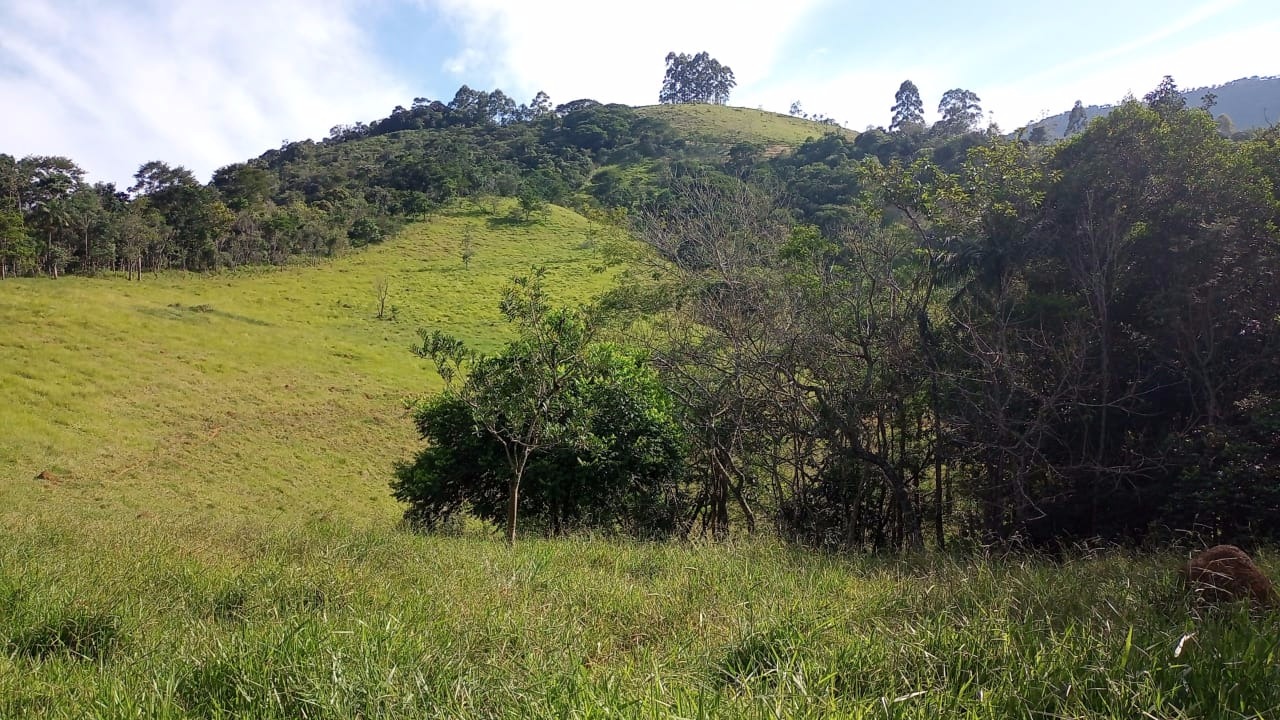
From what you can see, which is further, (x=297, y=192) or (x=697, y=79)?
(x=697, y=79)

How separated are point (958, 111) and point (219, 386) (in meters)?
79.5

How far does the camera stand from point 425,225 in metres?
61.4

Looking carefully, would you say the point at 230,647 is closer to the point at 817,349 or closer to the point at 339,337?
the point at 817,349

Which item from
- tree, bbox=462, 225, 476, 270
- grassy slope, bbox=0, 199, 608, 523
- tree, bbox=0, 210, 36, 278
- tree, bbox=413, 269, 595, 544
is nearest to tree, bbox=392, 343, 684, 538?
tree, bbox=413, 269, 595, 544

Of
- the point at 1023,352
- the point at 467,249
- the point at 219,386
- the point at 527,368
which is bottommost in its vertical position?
the point at 219,386

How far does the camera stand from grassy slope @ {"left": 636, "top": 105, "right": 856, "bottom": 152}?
9012 centimetres

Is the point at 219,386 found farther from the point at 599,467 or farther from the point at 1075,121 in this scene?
the point at 1075,121

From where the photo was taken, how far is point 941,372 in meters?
8.19

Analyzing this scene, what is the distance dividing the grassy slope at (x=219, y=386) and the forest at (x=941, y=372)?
→ 6238mm

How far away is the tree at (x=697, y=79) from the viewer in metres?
124

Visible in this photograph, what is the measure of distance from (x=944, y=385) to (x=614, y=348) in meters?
6.49

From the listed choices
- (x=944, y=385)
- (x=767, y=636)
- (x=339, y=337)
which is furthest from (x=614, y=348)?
(x=339, y=337)

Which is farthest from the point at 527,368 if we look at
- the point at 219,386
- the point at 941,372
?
the point at 219,386

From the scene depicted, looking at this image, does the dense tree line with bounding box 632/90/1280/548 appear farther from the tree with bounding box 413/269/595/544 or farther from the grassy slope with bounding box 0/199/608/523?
the grassy slope with bounding box 0/199/608/523
